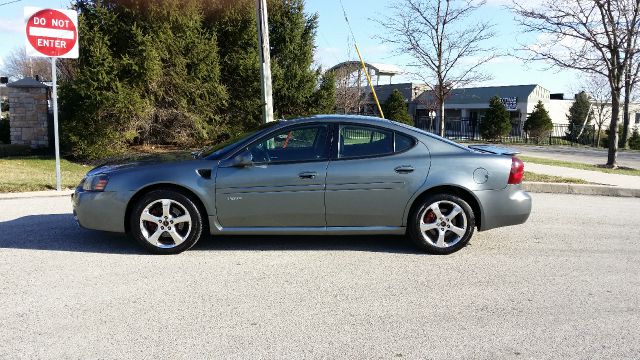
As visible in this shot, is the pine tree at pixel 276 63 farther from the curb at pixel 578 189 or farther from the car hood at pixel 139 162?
the car hood at pixel 139 162

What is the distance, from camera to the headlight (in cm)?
521

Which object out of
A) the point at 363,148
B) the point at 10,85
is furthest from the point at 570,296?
the point at 10,85

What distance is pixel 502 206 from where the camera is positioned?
5480 millimetres

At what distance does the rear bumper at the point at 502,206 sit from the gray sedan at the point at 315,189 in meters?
0.01

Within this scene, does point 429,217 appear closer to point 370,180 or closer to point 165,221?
point 370,180

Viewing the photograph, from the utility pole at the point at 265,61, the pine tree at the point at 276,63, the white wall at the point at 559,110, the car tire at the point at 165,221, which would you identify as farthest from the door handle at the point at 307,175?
the white wall at the point at 559,110

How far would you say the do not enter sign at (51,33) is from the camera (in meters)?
8.20

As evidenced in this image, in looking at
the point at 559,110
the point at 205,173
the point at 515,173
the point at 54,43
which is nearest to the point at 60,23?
the point at 54,43

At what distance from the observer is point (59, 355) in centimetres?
314

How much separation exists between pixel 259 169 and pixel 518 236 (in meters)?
3.39

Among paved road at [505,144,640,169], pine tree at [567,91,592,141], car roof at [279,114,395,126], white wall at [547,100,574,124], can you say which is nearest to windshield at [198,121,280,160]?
car roof at [279,114,395,126]

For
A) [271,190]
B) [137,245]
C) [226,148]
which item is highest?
[226,148]

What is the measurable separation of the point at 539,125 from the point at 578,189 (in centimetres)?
3179

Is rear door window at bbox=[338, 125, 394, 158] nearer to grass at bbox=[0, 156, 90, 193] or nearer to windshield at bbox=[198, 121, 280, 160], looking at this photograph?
windshield at bbox=[198, 121, 280, 160]
